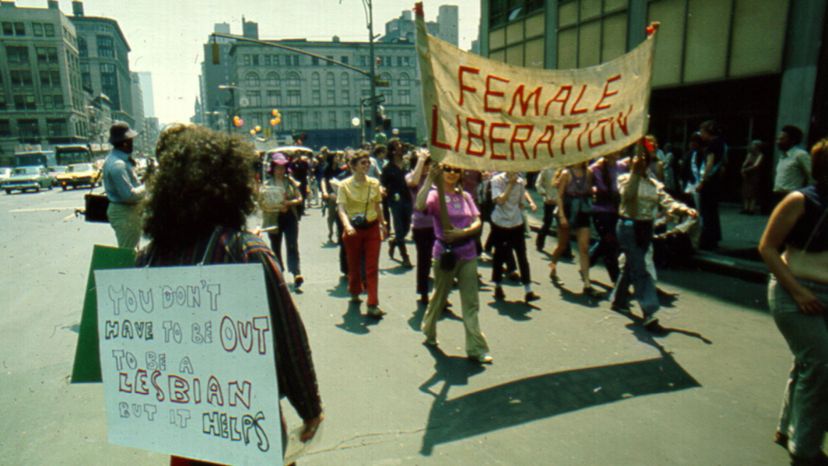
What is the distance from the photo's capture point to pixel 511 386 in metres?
4.04

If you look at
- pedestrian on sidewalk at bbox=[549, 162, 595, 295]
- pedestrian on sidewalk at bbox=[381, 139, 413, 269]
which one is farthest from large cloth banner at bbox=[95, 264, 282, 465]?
pedestrian on sidewalk at bbox=[381, 139, 413, 269]

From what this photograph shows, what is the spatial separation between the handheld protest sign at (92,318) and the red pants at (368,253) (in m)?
3.86

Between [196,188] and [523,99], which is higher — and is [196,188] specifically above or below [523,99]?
below

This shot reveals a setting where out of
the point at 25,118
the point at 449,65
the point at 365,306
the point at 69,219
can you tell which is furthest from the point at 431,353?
the point at 25,118

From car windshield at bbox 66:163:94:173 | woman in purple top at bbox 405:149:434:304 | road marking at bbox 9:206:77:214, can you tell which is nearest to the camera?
woman in purple top at bbox 405:149:434:304

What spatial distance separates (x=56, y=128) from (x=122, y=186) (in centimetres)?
9407

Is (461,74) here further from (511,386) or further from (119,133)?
(119,133)

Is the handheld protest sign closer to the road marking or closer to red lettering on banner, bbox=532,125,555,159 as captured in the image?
red lettering on banner, bbox=532,125,555,159

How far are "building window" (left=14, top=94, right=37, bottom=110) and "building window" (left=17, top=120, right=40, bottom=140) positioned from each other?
2.18m

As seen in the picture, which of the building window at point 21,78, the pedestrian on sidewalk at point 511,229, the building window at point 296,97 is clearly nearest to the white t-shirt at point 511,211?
the pedestrian on sidewalk at point 511,229

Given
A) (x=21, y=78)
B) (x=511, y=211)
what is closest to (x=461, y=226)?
(x=511, y=211)

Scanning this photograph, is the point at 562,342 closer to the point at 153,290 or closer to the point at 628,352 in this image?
the point at 628,352

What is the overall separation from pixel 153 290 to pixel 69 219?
→ 55.4ft

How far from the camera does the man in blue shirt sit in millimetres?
5309
